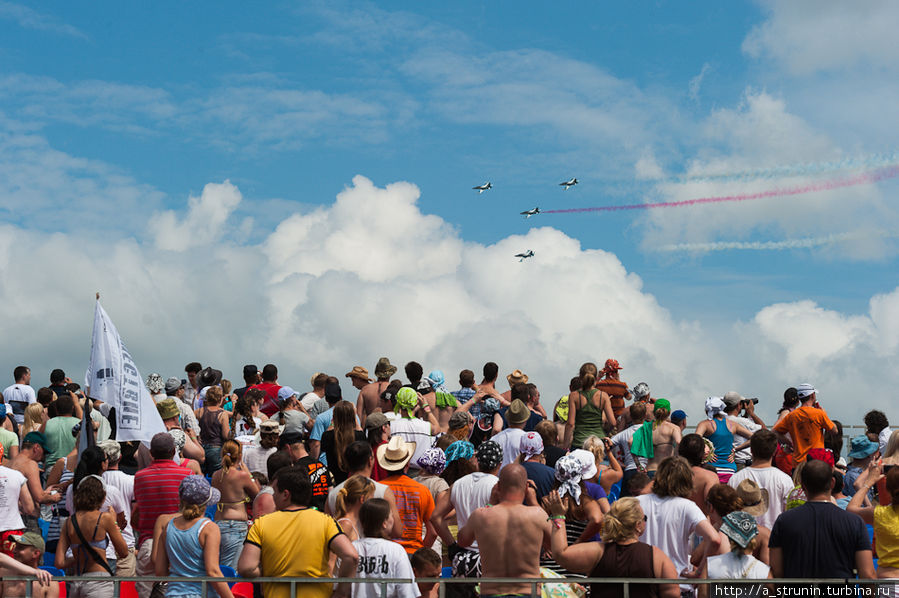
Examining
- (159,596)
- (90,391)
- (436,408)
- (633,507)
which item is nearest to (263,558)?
(159,596)

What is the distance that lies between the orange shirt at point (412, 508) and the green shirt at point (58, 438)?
5.35 metres

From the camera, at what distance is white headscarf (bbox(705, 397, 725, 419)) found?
40.3 feet

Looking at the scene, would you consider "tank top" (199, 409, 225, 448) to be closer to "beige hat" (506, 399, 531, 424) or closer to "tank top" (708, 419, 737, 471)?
"beige hat" (506, 399, 531, 424)

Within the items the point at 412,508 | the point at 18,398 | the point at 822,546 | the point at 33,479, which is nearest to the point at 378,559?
the point at 412,508

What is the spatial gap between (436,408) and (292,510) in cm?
598

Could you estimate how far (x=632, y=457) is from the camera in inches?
470

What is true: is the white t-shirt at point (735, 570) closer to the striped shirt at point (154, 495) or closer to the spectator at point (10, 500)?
the striped shirt at point (154, 495)

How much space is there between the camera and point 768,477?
8555mm

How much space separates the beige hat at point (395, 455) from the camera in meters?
8.31

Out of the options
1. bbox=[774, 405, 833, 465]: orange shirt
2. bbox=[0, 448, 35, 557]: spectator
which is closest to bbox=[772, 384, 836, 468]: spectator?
bbox=[774, 405, 833, 465]: orange shirt

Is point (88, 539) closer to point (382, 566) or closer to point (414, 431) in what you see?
point (382, 566)

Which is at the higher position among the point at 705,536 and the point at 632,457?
the point at 632,457

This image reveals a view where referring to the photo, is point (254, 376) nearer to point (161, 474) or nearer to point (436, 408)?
point (436, 408)

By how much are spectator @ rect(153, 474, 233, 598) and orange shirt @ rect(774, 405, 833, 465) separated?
7.01 meters
